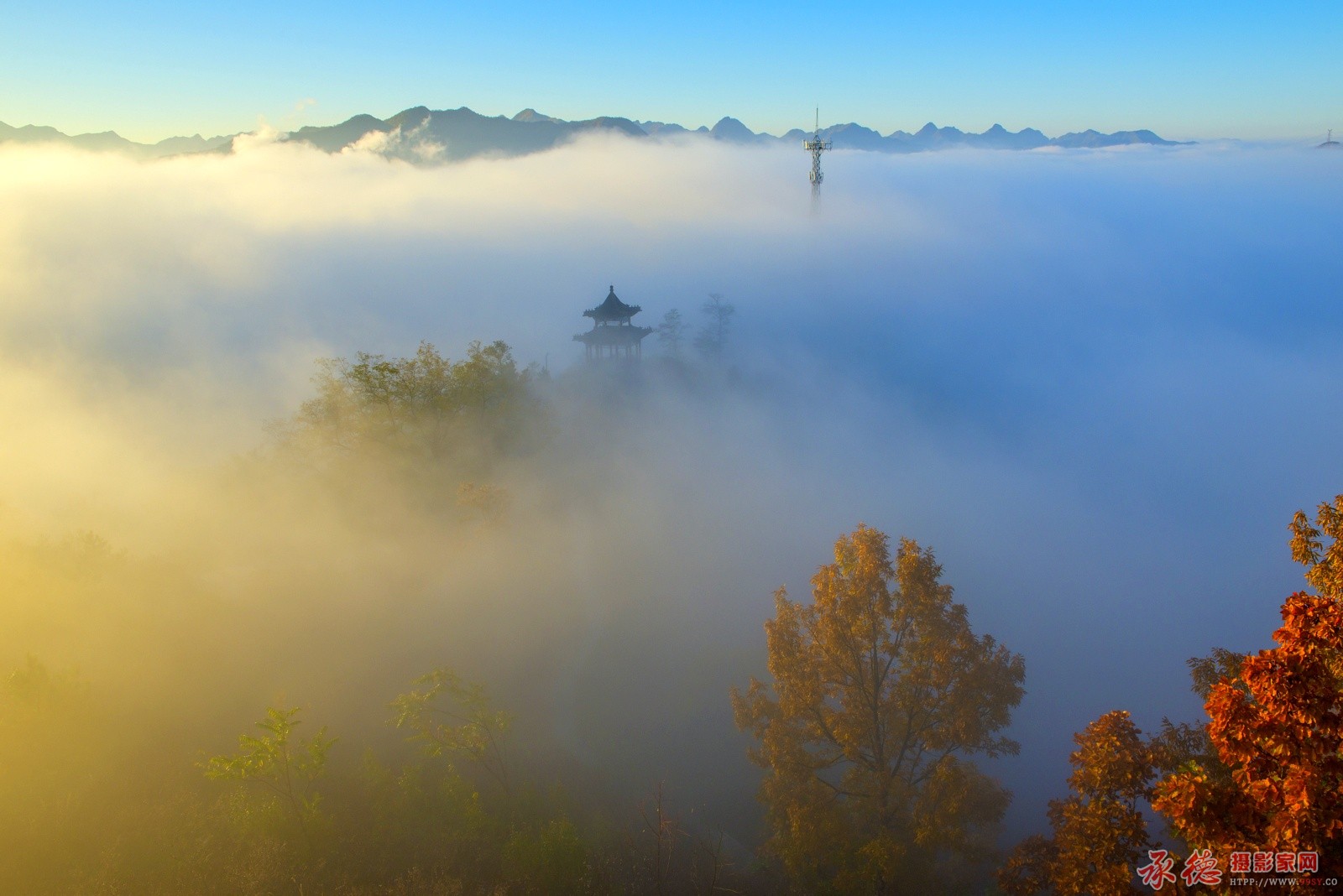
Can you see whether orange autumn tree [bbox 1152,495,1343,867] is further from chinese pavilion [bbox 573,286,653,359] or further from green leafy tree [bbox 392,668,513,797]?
chinese pavilion [bbox 573,286,653,359]

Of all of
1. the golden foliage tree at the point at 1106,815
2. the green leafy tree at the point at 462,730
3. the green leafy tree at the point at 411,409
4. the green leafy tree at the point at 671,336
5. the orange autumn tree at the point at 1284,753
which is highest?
the green leafy tree at the point at 671,336

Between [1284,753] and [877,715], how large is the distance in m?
9.51

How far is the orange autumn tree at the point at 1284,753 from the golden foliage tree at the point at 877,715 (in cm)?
664

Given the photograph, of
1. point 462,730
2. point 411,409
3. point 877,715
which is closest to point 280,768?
point 462,730

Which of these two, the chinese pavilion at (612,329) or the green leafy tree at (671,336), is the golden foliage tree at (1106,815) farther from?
the green leafy tree at (671,336)

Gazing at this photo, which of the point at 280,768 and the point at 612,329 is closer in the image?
the point at 280,768

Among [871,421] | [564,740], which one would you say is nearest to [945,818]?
[564,740]

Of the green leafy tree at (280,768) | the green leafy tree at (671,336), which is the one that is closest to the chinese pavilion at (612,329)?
the green leafy tree at (671,336)

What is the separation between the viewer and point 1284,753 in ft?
20.5

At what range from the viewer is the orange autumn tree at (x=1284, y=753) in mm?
6035

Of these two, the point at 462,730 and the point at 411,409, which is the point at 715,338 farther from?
the point at 462,730

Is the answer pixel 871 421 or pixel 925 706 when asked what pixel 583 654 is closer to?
pixel 925 706

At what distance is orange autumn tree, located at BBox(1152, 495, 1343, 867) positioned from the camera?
6035 mm

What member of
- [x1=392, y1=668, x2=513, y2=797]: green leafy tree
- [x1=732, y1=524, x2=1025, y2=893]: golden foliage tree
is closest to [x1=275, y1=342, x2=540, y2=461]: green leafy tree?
[x1=392, y1=668, x2=513, y2=797]: green leafy tree
